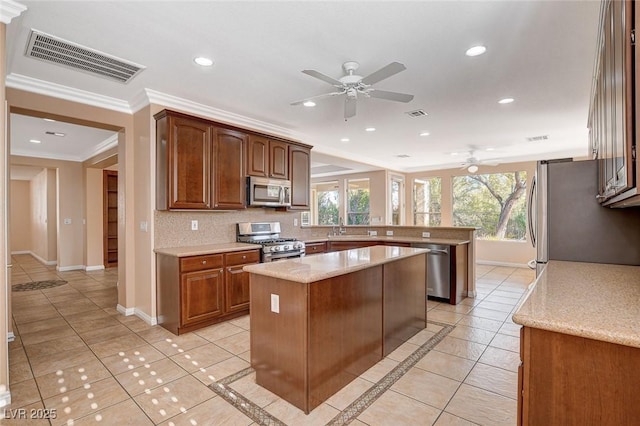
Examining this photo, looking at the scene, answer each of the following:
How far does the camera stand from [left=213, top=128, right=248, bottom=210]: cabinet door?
3990 mm

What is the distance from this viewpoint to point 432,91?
3.54 m

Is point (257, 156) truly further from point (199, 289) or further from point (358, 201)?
point (358, 201)

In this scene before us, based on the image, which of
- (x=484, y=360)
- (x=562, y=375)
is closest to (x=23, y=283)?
(x=484, y=360)

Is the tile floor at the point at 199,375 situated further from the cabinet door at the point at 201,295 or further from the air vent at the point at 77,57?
the air vent at the point at 77,57

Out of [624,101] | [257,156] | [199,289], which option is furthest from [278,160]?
[624,101]

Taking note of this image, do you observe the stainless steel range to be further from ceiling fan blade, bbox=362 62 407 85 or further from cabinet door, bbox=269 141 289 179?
ceiling fan blade, bbox=362 62 407 85

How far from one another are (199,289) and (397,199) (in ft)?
22.8

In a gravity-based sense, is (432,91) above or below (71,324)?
A: above

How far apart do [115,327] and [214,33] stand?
10.8 feet

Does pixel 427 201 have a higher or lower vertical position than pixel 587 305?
higher

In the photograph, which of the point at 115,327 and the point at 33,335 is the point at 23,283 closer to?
the point at 33,335

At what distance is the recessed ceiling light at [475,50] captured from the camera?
2.61m

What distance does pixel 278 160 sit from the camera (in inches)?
189

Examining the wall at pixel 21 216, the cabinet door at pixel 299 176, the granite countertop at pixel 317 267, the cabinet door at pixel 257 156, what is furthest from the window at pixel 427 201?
the wall at pixel 21 216
